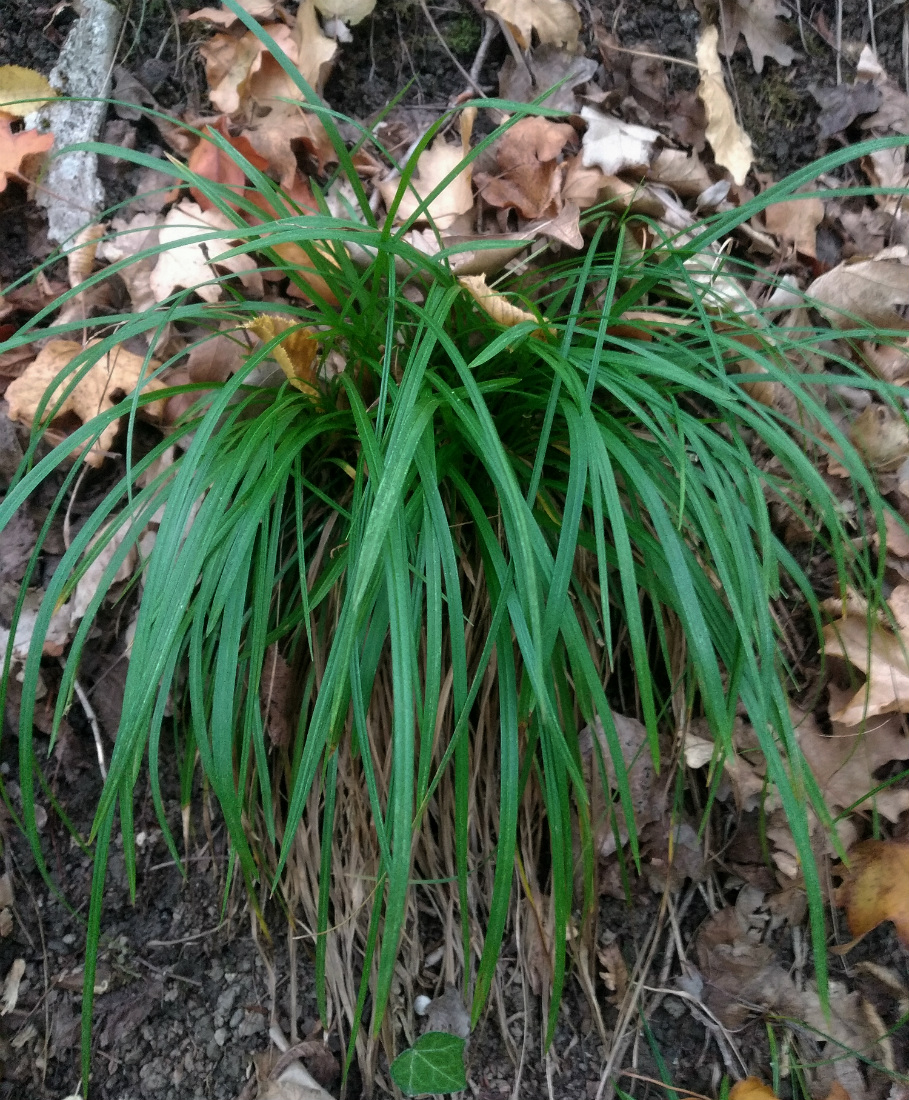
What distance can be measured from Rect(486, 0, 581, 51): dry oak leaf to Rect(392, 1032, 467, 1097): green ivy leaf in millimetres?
1756

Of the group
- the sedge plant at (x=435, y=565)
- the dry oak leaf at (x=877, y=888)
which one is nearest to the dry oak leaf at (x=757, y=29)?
the sedge plant at (x=435, y=565)

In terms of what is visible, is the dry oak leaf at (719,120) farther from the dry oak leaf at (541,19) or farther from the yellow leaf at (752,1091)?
the yellow leaf at (752,1091)

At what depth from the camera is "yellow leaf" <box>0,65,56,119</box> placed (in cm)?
142

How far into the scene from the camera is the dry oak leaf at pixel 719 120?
4.78ft

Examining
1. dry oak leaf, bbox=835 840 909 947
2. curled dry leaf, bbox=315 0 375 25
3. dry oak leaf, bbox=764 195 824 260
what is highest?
curled dry leaf, bbox=315 0 375 25

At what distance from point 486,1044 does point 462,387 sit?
1.03m

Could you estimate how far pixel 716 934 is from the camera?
121cm

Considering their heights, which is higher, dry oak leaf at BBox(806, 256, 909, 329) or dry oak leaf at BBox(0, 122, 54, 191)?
dry oak leaf at BBox(0, 122, 54, 191)

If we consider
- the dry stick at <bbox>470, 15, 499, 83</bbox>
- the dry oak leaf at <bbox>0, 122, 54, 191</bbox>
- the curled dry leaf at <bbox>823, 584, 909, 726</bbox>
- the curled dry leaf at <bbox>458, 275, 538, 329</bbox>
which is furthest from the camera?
the dry stick at <bbox>470, 15, 499, 83</bbox>

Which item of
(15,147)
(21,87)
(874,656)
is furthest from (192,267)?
(874,656)

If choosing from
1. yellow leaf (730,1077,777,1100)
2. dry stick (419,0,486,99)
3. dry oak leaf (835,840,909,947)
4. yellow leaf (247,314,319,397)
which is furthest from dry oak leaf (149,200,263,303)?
yellow leaf (730,1077,777,1100)

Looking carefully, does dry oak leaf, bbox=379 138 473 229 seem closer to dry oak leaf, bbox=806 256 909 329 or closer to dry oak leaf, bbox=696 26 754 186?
dry oak leaf, bbox=696 26 754 186

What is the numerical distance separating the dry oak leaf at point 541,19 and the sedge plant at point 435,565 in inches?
17.4

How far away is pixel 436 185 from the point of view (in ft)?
4.42
